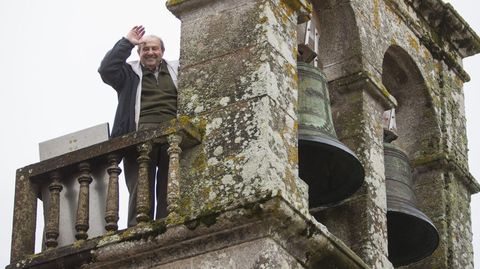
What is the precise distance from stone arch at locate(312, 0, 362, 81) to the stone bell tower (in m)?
0.01

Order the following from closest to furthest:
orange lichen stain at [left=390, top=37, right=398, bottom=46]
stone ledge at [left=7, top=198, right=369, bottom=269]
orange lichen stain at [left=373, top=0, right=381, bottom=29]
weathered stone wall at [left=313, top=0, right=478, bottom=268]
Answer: stone ledge at [left=7, top=198, right=369, bottom=269], weathered stone wall at [left=313, top=0, right=478, bottom=268], orange lichen stain at [left=373, top=0, right=381, bottom=29], orange lichen stain at [left=390, top=37, right=398, bottom=46]

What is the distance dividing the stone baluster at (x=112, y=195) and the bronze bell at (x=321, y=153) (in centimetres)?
128

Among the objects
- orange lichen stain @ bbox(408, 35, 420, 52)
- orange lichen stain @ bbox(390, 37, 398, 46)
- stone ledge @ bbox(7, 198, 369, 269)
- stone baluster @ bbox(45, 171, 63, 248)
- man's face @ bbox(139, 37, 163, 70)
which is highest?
orange lichen stain @ bbox(408, 35, 420, 52)

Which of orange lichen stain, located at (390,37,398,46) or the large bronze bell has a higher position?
orange lichen stain, located at (390,37,398,46)

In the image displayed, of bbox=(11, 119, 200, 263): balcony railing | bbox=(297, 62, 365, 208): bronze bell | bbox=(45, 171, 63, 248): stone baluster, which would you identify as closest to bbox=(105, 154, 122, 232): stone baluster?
bbox=(11, 119, 200, 263): balcony railing

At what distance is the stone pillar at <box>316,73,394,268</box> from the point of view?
423 inches

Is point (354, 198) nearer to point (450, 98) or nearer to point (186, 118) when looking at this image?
point (186, 118)

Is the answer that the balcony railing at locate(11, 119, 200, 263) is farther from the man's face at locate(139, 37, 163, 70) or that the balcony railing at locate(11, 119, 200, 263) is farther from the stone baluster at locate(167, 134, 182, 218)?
the man's face at locate(139, 37, 163, 70)

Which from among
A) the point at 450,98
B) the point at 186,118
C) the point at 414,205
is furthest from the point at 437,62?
the point at 186,118

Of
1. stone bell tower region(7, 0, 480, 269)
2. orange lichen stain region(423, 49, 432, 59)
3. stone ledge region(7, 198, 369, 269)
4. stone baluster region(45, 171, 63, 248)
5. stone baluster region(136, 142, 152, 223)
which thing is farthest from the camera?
orange lichen stain region(423, 49, 432, 59)

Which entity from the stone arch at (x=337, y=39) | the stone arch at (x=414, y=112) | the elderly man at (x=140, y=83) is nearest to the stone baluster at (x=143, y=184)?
the elderly man at (x=140, y=83)

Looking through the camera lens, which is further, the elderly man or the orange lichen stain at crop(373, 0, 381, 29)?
the orange lichen stain at crop(373, 0, 381, 29)

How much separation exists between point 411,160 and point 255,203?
3.61 metres

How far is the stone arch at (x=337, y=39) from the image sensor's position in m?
11.6
